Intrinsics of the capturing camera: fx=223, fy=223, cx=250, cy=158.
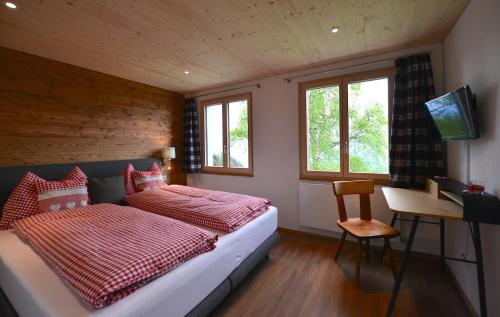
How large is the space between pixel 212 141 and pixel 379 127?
279cm

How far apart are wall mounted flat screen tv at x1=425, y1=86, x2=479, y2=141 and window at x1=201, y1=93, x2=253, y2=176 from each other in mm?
2387

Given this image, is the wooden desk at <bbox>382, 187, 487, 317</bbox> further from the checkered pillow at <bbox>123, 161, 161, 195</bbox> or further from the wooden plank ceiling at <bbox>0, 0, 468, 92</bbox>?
the checkered pillow at <bbox>123, 161, 161, 195</bbox>

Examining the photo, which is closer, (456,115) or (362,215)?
(456,115)

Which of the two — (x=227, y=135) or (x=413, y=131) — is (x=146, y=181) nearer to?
(x=227, y=135)

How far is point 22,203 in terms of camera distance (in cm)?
221

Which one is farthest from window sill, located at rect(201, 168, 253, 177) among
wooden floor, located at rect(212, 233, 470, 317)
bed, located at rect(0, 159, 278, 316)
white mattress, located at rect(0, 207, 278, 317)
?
white mattress, located at rect(0, 207, 278, 317)

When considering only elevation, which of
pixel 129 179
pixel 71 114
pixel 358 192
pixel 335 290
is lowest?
pixel 335 290

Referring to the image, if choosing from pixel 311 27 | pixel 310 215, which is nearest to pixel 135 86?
pixel 311 27

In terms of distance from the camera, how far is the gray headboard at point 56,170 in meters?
2.31

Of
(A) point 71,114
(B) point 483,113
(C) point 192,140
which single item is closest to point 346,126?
(B) point 483,113

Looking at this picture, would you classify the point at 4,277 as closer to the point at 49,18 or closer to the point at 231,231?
the point at 231,231

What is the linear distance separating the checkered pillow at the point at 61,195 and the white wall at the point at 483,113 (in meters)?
3.59

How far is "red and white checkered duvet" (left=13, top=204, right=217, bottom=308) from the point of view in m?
1.14

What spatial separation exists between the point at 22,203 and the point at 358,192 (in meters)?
3.48
